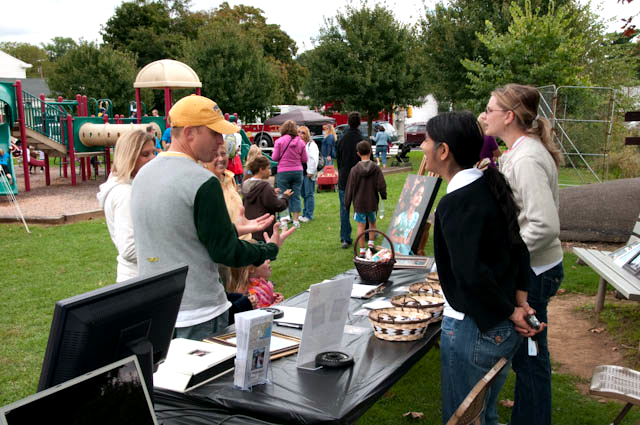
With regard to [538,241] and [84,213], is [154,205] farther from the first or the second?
[84,213]

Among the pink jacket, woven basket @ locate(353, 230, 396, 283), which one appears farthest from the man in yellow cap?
the pink jacket

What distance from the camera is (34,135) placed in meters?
16.7

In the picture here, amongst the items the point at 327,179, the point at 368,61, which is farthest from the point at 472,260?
the point at 368,61

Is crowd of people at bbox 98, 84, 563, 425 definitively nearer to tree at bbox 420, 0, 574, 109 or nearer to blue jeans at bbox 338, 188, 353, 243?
blue jeans at bbox 338, 188, 353, 243

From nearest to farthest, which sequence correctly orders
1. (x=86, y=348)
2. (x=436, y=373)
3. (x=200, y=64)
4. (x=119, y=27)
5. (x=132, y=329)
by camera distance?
(x=86, y=348)
(x=132, y=329)
(x=436, y=373)
(x=200, y=64)
(x=119, y=27)

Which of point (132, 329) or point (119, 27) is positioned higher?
point (119, 27)

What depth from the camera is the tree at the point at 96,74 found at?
1134 inches

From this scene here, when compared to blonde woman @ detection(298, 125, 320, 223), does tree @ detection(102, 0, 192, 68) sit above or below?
above

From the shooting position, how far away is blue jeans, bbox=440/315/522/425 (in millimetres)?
2480

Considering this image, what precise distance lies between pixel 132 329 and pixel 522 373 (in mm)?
2272

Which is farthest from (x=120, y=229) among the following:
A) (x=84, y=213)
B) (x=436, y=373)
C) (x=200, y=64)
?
(x=200, y=64)

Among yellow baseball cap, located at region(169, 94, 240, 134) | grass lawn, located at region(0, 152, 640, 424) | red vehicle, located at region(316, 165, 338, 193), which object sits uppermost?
yellow baseball cap, located at region(169, 94, 240, 134)

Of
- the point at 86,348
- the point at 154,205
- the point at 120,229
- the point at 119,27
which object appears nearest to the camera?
the point at 86,348

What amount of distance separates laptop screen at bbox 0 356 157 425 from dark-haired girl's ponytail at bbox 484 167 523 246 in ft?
5.06
